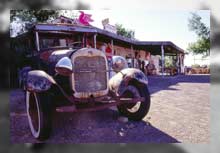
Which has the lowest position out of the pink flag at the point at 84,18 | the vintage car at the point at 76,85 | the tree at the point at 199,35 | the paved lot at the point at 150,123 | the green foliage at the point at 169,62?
the paved lot at the point at 150,123

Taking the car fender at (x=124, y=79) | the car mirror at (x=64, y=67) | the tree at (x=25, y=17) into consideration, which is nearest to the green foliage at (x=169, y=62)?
the car fender at (x=124, y=79)

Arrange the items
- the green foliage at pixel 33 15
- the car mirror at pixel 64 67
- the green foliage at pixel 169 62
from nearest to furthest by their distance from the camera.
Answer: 1. the car mirror at pixel 64 67
2. the green foliage at pixel 33 15
3. the green foliage at pixel 169 62

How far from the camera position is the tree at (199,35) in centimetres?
514

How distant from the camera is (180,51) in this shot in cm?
536

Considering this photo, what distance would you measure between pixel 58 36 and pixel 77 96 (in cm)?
112

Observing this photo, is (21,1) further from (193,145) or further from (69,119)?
(193,145)

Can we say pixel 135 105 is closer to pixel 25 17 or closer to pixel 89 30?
pixel 89 30

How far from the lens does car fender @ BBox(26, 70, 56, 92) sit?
14.9 feet

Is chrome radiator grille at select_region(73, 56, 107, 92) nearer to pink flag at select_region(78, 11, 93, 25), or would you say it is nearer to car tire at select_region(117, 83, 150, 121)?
car tire at select_region(117, 83, 150, 121)

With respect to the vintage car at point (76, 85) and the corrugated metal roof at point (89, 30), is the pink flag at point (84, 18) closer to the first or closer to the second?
the corrugated metal roof at point (89, 30)

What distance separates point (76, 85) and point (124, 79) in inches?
32.6

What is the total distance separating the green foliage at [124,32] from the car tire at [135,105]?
826 mm

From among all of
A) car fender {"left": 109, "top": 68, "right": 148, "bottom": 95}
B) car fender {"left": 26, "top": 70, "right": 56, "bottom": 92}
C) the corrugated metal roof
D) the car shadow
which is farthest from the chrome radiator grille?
the car shadow

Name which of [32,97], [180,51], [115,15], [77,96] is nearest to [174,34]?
[180,51]
